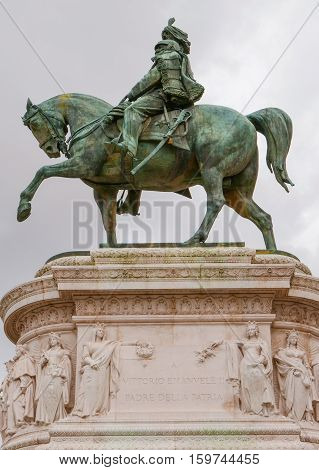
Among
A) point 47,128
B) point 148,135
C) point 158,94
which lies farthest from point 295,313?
point 47,128

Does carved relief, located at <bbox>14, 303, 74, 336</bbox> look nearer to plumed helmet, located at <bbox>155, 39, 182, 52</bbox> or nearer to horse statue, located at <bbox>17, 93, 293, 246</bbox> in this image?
horse statue, located at <bbox>17, 93, 293, 246</bbox>

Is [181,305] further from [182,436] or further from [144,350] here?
[182,436]

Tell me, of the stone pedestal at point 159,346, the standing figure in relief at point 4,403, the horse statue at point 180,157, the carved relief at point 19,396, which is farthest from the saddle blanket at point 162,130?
the standing figure in relief at point 4,403

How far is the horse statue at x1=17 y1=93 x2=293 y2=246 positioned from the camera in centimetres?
1891

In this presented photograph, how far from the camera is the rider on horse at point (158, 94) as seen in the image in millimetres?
18875

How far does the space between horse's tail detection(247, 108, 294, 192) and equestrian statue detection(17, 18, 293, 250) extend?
0.02 metres

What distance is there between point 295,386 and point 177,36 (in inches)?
305

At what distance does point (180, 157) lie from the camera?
19094mm

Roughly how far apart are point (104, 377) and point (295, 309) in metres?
3.56

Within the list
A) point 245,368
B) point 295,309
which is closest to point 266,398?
point 245,368

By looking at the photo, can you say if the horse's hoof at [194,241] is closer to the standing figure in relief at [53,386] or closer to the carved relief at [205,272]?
the carved relief at [205,272]

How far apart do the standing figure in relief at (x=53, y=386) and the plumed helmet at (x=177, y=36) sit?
7.02 m

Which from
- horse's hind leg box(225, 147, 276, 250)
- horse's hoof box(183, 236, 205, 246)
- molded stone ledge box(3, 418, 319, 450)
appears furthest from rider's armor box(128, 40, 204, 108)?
molded stone ledge box(3, 418, 319, 450)
